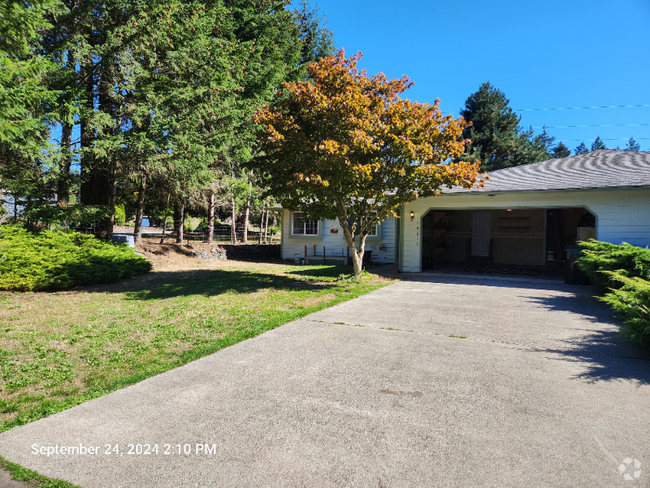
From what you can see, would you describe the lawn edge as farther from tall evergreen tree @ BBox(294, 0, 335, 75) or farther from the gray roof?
tall evergreen tree @ BBox(294, 0, 335, 75)

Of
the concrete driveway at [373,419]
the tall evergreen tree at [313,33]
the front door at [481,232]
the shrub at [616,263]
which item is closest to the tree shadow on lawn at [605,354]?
the concrete driveway at [373,419]

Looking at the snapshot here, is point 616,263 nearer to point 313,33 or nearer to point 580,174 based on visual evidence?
point 580,174

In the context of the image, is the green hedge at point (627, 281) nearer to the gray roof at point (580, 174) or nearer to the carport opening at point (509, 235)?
the gray roof at point (580, 174)

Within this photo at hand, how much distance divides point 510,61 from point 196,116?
1569cm

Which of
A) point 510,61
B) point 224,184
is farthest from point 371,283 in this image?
point 510,61

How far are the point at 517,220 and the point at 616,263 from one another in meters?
10.4

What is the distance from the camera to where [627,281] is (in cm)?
468

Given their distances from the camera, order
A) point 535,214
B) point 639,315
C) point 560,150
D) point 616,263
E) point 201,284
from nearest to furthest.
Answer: point 639,315 < point 616,263 < point 201,284 < point 535,214 < point 560,150

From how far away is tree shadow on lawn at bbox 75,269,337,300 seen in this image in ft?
28.7

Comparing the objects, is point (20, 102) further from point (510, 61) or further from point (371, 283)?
point (510, 61)

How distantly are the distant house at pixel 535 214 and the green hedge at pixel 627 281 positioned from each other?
252 cm

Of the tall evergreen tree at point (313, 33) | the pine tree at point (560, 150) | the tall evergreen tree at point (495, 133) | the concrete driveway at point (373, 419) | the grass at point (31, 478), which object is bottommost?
Answer: the grass at point (31, 478)

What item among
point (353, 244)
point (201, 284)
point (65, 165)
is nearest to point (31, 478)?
point (201, 284)

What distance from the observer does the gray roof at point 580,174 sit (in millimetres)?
10352
